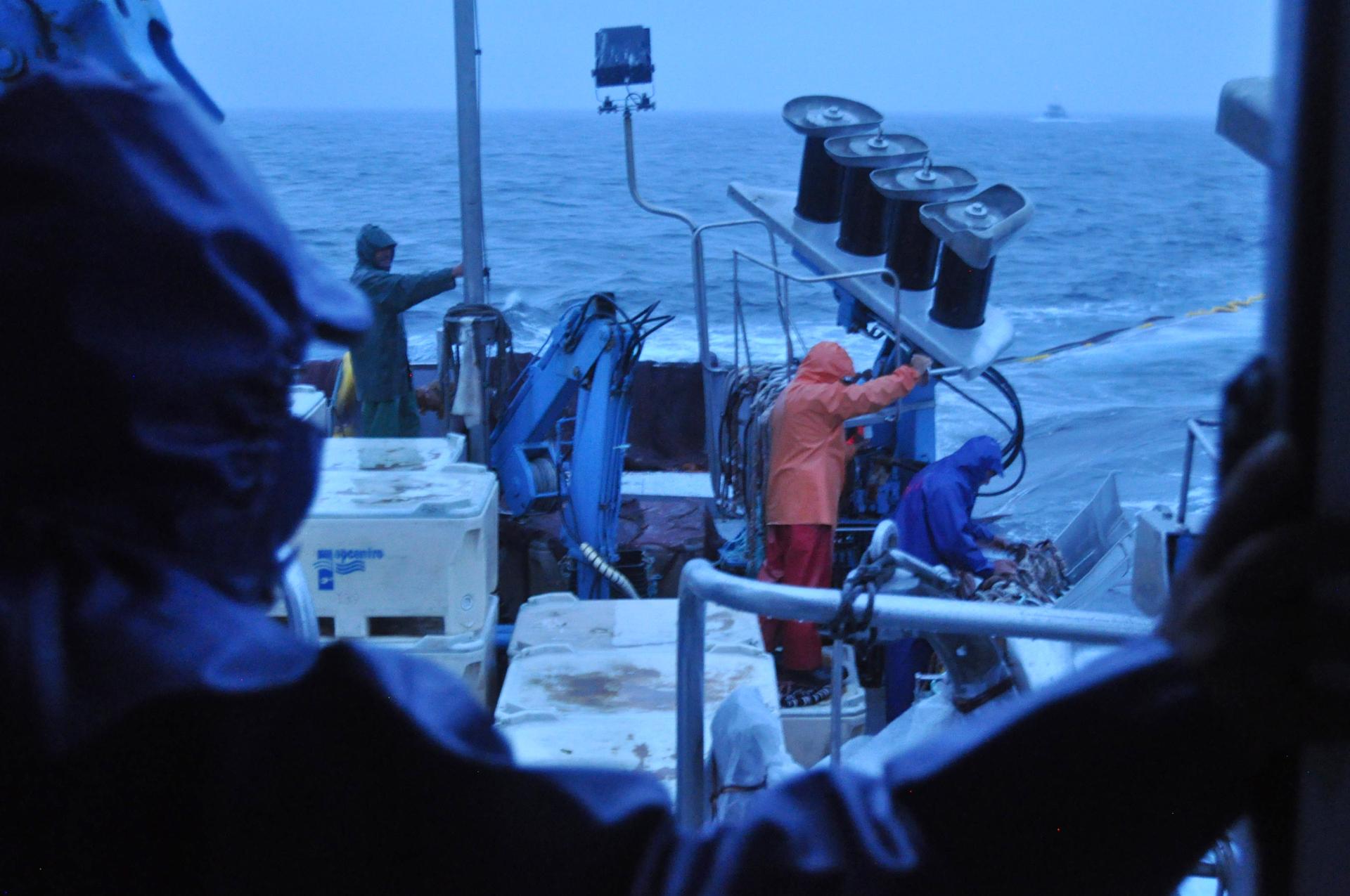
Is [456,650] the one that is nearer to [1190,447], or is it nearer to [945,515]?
[945,515]

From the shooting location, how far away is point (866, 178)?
6.88 meters

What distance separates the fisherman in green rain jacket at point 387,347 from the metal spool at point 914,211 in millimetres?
2272

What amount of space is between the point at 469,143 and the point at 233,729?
651 centimetres

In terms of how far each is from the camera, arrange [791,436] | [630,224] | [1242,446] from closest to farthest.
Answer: [1242,446]
[791,436]
[630,224]

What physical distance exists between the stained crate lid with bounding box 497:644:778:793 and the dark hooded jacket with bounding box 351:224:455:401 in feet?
11.7

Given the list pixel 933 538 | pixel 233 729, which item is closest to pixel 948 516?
pixel 933 538

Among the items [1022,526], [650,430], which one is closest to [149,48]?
[650,430]

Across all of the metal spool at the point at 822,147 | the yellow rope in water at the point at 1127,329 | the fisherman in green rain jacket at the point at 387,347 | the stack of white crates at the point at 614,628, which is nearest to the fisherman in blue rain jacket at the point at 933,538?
the stack of white crates at the point at 614,628

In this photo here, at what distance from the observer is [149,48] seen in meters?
2.46

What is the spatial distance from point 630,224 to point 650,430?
26181mm

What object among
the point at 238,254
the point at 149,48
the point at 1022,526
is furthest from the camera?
the point at 1022,526

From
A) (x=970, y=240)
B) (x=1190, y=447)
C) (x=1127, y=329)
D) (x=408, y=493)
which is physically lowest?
(x=1127, y=329)

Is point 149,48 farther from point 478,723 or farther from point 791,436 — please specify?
point 791,436

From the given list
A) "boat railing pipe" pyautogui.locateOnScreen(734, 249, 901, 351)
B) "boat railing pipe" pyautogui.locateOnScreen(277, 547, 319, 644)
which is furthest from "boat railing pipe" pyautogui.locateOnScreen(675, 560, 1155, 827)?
"boat railing pipe" pyautogui.locateOnScreen(734, 249, 901, 351)
